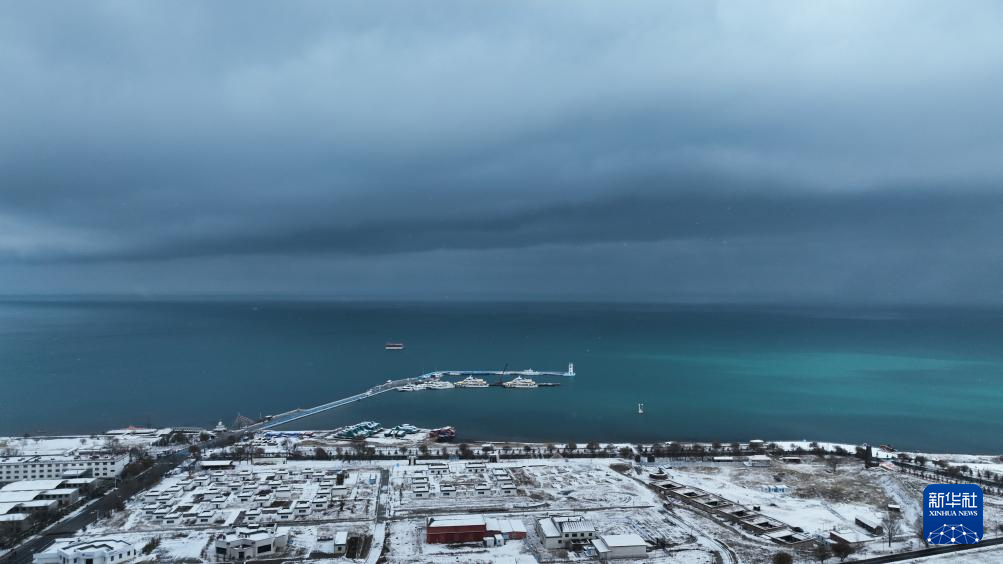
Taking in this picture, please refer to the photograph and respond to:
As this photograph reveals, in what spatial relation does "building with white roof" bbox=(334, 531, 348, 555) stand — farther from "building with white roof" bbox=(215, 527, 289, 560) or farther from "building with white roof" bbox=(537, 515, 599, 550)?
"building with white roof" bbox=(537, 515, 599, 550)

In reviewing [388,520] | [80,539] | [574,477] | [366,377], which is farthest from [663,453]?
[366,377]

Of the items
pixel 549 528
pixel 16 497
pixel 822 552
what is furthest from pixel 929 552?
pixel 16 497

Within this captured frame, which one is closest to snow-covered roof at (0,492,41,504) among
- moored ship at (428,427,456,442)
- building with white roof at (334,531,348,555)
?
building with white roof at (334,531,348,555)

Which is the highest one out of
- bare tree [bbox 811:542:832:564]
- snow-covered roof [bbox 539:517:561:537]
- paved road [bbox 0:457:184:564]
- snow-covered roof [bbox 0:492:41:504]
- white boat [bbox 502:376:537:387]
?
white boat [bbox 502:376:537:387]

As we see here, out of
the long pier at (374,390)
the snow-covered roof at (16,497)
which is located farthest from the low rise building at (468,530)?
the long pier at (374,390)

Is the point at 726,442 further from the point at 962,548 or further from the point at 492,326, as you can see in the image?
the point at 492,326

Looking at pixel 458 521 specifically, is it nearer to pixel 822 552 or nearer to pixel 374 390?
pixel 822 552
